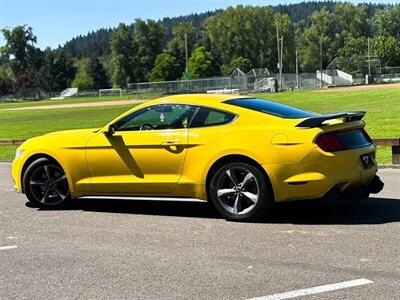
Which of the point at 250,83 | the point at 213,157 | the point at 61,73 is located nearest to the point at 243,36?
the point at 61,73

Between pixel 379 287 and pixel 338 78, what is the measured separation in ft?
302

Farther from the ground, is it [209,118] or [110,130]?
[209,118]

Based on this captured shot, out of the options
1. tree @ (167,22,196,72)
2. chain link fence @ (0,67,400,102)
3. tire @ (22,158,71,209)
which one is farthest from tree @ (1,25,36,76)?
tire @ (22,158,71,209)

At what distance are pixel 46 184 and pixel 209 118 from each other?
258cm

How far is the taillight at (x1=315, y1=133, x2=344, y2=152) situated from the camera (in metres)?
6.71

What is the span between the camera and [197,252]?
591 cm

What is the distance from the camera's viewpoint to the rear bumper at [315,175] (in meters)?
6.68

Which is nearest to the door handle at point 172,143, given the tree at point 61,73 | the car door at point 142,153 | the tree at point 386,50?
the car door at point 142,153

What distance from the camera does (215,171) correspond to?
7180mm

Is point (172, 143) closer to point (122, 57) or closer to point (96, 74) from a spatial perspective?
point (122, 57)

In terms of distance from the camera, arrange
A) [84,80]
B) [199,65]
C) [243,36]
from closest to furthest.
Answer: [199,65] → [243,36] → [84,80]

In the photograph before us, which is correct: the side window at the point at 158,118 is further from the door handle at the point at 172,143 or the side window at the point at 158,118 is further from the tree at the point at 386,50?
the tree at the point at 386,50

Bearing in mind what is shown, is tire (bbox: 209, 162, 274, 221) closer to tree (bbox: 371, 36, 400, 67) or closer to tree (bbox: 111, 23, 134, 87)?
tree (bbox: 371, 36, 400, 67)

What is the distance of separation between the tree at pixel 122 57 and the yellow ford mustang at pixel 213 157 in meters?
136
